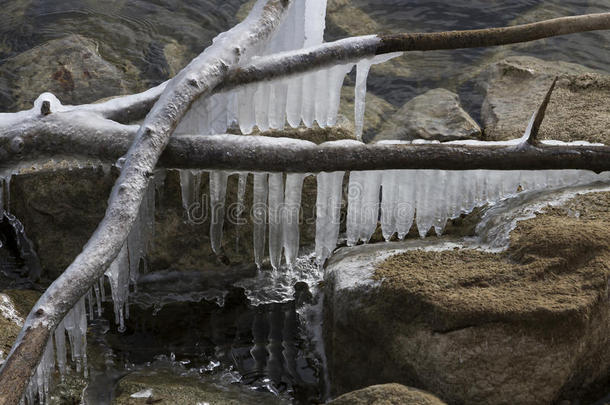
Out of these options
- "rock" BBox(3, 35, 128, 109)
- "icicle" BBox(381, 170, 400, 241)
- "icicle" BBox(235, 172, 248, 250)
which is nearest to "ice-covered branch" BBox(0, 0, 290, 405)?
"icicle" BBox(235, 172, 248, 250)

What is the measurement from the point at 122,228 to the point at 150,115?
0.70 m

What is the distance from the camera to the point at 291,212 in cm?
366

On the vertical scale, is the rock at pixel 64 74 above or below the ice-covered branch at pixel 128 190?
above

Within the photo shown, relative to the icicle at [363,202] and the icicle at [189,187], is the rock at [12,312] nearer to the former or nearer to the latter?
the icicle at [189,187]

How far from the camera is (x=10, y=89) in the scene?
6.04 meters

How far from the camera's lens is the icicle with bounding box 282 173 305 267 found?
358 cm

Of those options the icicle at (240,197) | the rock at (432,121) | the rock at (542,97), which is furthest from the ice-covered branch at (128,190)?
the rock at (542,97)

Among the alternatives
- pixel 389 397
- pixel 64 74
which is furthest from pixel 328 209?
pixel 64 74

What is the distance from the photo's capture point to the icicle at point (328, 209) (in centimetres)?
→ 357

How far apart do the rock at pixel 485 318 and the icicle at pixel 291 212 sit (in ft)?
1.24

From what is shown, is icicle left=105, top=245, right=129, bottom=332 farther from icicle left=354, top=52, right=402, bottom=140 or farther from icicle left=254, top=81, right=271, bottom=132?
icicle left=354, top=52, right=402, bottom=140

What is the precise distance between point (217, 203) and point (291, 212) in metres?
0.39

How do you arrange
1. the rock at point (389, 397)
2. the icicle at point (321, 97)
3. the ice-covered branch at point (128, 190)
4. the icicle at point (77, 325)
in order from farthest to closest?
the icicle at point (321, 97)
the icicle at point (77, 325)
the rock at point (389, 397)
the ice-covered branch at point (128, 190)

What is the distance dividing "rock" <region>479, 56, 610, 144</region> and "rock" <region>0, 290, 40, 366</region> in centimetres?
309
